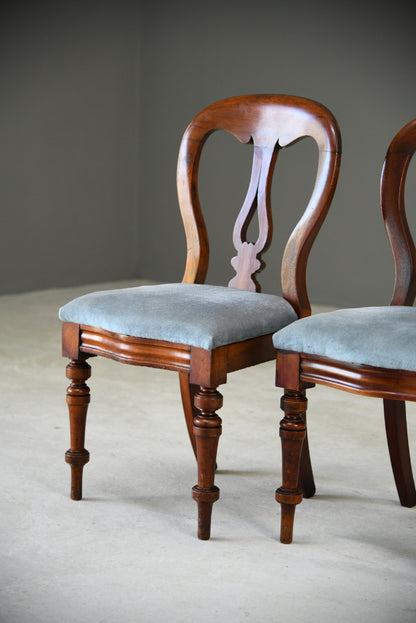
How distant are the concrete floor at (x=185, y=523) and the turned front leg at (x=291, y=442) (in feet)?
0.37

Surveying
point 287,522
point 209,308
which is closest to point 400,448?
point 287,522

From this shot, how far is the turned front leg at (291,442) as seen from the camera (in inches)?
65.1

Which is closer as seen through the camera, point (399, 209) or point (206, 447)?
point (206, 447)

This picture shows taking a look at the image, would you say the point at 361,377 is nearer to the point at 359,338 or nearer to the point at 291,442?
the point at 359,338

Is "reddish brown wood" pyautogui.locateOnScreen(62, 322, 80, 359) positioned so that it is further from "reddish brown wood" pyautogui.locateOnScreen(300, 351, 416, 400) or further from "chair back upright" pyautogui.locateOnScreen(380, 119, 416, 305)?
"chair back upright" pyautogui.locateOnScreen(380, 119, 416, 305)

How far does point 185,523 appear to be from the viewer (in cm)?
182

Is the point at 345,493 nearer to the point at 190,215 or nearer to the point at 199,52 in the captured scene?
the point at 190,215

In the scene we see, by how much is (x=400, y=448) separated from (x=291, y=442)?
37 centimetres

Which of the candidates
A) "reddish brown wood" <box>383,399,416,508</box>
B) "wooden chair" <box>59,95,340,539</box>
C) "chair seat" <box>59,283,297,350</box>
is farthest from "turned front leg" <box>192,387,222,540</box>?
"reddish brown wood" <box>383,399,416,508</box>

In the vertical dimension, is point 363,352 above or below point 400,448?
above

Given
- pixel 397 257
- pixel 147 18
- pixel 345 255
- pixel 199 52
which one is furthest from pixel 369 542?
pixel 147 18

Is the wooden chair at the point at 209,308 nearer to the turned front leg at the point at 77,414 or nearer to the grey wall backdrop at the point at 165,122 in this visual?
the turned front leg at the point at 77,414

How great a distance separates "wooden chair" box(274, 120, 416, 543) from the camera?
4.92 ft

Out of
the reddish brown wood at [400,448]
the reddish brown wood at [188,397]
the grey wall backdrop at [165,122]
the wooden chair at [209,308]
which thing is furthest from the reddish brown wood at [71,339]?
the grey wall backdrop at [165,122]
